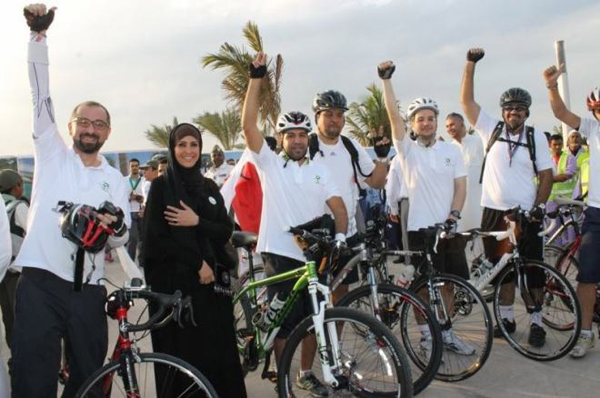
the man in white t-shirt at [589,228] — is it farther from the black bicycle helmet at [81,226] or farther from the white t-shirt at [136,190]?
the white t-shirt at [136,190]

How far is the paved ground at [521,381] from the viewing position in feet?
13.2

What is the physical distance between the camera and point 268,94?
16.9 m

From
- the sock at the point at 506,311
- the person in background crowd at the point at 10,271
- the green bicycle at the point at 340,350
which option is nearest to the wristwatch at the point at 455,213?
the sock at the point at 506,311

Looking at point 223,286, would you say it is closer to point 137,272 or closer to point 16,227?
point 137,272

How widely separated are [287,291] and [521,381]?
2.03 meters

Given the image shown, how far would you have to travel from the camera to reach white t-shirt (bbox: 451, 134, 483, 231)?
6.20m

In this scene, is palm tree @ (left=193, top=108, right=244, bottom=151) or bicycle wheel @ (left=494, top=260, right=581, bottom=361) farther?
palm tree @ (left=193, top=108, right=244, bottom=151)

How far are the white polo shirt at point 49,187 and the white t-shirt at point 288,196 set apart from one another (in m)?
1.23

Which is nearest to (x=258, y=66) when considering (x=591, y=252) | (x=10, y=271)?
(x=10, y=271)

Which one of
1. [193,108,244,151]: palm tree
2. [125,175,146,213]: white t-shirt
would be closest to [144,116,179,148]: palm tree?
[193,108,244,151]: palm tree

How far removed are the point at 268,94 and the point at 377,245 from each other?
13475 mm

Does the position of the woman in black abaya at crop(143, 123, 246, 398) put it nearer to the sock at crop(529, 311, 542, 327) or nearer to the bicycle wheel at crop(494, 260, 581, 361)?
the bicycle wheel at crop(494, 260, 581, 361)

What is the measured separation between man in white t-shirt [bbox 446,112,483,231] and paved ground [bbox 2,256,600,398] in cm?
184

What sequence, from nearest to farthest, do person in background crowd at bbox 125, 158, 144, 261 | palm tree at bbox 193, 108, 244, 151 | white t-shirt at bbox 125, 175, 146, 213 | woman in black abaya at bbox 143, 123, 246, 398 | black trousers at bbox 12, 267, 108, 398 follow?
1. black trousers at bbox 12, 267, 108, 398
2. woman in black abaya at bbox 143, 123, 246, 398
3. person in background crowd at bbox 125, 158, 144, 261
4. white t-shirt at bbox 125, 175, 146, 213
5. palm tree at bbox 193, 108, 244, 151
